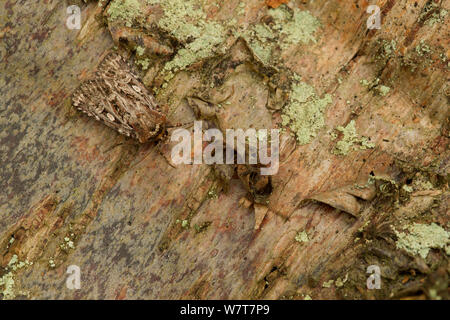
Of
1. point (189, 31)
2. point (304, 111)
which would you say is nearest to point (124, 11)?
point (189, 31)

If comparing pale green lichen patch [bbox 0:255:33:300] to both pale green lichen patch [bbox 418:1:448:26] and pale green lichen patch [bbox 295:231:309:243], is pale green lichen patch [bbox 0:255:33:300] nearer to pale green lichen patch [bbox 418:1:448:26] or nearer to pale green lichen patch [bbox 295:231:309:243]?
pale green lichen patch [bbox 295:231:309:243]

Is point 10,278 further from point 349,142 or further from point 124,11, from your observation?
point 349,142

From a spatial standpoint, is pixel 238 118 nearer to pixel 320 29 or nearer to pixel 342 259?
pixel 320 29

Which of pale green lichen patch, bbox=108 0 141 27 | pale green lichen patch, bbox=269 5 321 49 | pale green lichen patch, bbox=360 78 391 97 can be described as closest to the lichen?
pale green lichen patch, bbox=360 78 391 97

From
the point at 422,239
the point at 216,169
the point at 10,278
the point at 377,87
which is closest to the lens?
the point at 422,239

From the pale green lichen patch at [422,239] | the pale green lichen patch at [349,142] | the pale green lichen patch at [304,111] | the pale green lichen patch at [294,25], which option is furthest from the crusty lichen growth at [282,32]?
the pale green lichen patch at [422,239]

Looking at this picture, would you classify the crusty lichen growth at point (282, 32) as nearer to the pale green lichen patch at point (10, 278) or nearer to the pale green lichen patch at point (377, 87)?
the pale green lichen patch at point (377, 87)
